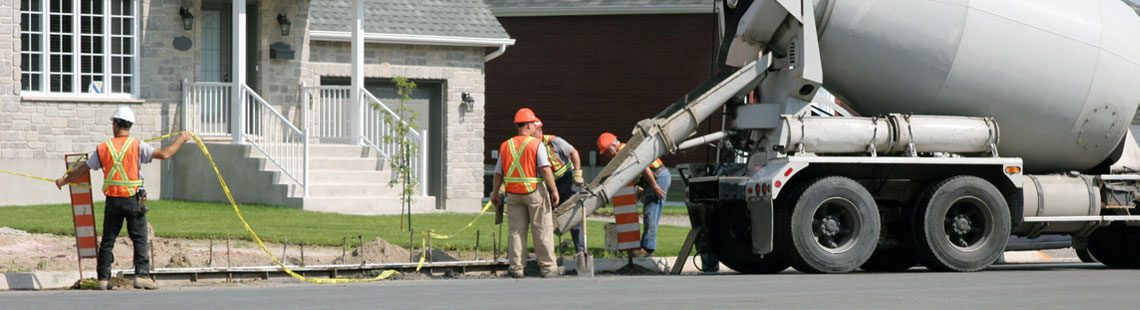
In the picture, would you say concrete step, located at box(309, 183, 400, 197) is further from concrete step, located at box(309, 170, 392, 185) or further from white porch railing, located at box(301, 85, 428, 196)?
white porch railing, located at box(301, 85, 428, 196)

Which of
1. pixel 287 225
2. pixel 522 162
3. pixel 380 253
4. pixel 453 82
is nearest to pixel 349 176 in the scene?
pixel 453 82

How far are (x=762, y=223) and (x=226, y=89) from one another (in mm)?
11344

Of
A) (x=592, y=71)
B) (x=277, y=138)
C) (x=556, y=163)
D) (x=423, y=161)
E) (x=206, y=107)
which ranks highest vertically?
(x=592, y=71)

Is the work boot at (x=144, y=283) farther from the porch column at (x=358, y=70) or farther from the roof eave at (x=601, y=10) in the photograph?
the roof eave at (x=601, y=10)

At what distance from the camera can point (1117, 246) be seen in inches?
717

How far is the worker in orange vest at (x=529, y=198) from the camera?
1591 cm

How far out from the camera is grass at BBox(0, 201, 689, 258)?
62.2 ft

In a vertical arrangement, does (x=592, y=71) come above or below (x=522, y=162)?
above

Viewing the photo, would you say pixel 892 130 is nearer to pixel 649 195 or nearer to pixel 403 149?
pixel 649 195

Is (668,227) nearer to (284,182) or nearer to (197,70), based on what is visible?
(284,182)

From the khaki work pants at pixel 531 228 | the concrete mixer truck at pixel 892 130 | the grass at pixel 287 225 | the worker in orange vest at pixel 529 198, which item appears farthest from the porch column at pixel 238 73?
the khaki work pants at pixel 531 228

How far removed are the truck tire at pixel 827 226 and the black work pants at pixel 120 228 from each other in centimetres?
540

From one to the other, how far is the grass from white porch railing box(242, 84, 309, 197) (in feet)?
2.05

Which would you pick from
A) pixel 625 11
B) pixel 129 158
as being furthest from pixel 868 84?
pixel 625 11
